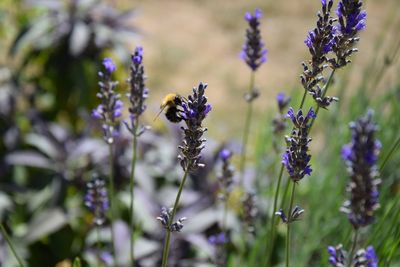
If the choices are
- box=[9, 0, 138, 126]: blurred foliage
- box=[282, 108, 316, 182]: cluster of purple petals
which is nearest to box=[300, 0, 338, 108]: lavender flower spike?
box=[282, 108, 316, 182]: cluster of purple petals

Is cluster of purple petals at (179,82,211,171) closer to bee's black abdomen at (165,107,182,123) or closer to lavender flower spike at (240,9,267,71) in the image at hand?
bee's black abdomen at (165,107,182,123)

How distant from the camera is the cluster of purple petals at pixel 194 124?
156 cm

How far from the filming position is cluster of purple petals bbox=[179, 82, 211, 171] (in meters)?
1.56

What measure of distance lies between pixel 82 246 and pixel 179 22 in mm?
4228

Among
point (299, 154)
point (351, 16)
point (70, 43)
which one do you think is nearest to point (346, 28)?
point (351, 16)

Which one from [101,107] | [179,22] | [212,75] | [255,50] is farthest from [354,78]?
[101,107]

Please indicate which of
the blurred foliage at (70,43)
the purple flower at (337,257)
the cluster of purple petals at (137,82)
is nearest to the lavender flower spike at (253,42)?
the cluster of purple petals at (137,82)

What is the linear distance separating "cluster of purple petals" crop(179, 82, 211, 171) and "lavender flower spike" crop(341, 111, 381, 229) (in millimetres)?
369

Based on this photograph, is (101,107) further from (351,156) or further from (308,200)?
(308,200)

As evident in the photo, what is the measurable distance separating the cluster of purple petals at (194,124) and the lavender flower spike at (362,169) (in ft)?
1.21

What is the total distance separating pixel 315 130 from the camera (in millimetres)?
5637

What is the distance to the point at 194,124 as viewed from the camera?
5.16ft

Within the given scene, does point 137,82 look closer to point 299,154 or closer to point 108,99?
point 108,99

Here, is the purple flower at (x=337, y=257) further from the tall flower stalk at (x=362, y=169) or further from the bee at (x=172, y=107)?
the bee at (x=172, y=107)
